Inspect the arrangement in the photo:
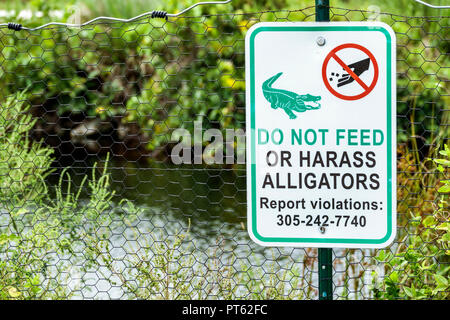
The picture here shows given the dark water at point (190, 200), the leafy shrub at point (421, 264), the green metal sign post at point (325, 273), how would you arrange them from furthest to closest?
1. the dark water at point (190, 200)
2. the leafy shrub at point (421, 264)
3. the green metal sign post at point (325, 273)

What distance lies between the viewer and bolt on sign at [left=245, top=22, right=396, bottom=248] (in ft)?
7.24

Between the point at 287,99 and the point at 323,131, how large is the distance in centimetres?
16

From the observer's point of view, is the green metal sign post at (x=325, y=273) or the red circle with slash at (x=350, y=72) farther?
the green metal sign post at (x=325, y=273)

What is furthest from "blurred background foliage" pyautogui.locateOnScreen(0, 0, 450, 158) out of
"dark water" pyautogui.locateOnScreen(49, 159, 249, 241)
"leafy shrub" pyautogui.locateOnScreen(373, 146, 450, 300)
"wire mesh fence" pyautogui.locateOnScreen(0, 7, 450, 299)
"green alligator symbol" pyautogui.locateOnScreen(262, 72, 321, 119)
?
"green alligator symbol" pyautogui.locateOnScreen(262, 72, 321, 119)

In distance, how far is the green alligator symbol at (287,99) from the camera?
2234 millimetres

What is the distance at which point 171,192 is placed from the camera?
475 cm

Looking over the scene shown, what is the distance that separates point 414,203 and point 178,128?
2.12 metres

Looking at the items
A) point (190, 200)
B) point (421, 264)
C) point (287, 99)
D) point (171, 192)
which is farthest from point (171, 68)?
point (287, 99)

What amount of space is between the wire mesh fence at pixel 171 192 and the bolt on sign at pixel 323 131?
39 centimetres

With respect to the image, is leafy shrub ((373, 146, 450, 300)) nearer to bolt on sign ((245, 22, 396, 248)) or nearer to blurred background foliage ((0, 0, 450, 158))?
bolt on sign ((245, 22, 396, 248))

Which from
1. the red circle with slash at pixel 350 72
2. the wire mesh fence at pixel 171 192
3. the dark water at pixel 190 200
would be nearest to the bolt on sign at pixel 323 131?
the red circle with slash at pixel 350 72

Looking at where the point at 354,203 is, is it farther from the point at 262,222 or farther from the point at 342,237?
the point at 262,222

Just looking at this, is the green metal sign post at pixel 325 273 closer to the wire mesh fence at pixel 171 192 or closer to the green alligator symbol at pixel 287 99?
the wire mesh fence at pixel 171 192
